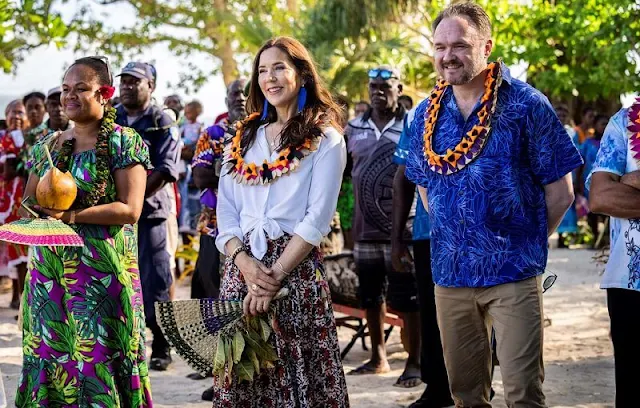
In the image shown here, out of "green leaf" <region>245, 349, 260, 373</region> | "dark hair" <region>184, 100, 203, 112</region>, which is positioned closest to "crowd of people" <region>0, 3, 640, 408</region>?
"green leaf" <region>245, 349, 260, 373</region>

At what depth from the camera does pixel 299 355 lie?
4656 mm

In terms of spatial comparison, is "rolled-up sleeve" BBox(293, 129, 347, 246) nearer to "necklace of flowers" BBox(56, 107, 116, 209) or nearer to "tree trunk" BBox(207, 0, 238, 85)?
"necklace of flowers" BBox(56, 107, 116, 209)

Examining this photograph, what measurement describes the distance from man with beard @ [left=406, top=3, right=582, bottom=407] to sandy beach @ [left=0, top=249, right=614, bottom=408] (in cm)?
240

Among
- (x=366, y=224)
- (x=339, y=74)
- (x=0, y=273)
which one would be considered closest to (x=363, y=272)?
A: (x=366, y=224)

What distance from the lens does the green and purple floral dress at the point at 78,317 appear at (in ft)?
16.9

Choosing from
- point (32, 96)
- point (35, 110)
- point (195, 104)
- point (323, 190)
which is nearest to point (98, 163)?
point (323, 190)

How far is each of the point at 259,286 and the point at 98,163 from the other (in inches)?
47.7

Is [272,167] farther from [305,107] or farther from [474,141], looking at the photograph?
[474,141]

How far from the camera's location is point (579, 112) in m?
25.2

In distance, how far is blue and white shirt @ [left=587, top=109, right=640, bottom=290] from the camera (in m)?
4.58

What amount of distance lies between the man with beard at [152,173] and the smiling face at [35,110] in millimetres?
3468

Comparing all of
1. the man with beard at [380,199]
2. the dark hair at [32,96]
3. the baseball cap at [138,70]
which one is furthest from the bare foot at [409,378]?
the dark hair at [32,96]

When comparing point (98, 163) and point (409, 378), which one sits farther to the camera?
point (409, 378)

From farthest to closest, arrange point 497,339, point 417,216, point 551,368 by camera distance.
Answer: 1. point 551,368
2. point 417,216
3. point 497,339
